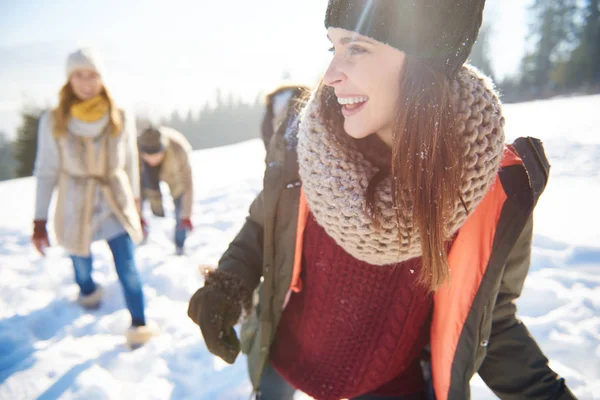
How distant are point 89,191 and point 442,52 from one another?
247 cm

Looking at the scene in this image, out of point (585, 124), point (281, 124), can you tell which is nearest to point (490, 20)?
point (585, 124)

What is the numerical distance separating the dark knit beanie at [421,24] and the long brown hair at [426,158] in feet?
0.16

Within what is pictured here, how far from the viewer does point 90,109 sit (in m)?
2.31

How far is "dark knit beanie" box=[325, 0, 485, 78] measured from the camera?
0.92 metres

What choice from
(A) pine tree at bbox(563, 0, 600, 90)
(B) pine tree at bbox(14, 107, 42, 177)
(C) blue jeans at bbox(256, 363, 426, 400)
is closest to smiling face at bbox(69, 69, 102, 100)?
(C) blue jeans at bbox(256, 363, 426, 400)

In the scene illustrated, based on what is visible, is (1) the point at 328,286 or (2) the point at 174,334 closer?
(1) the point at 328,286

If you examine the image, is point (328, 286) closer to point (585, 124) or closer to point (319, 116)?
point (319, 116)

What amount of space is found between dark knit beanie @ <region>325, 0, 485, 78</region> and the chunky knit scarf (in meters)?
0.10

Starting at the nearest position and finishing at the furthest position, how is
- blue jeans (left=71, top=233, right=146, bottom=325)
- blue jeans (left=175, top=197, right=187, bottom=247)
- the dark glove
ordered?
the dark glove, blue jeans (left=71, top=233, right=146, bottom=325), blue jeans (left=175, top=197, right=187, bottom=247)

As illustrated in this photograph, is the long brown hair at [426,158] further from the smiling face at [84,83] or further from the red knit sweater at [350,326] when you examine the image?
the smiling face at [84,83]

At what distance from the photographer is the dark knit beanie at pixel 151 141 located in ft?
12.0

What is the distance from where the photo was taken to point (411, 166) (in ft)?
3.21

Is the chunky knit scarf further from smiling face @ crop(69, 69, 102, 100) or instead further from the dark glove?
smiling face @ crop(69, 69, 102, 100)

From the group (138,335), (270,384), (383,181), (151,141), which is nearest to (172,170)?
(151,141)
